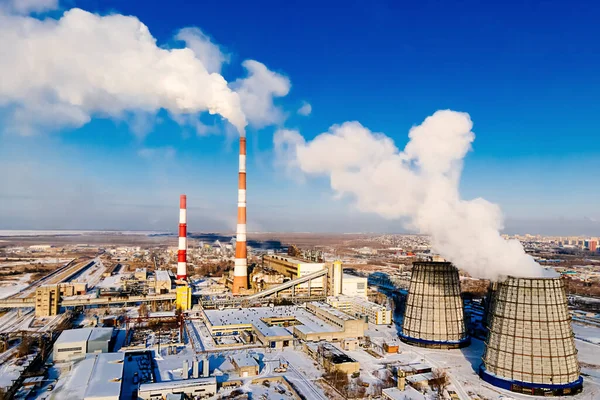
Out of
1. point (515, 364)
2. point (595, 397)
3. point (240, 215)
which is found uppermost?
point (240, 215)

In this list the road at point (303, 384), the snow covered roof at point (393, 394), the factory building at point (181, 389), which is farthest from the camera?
the road at point (303, 384)

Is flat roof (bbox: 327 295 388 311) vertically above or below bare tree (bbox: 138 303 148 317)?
above

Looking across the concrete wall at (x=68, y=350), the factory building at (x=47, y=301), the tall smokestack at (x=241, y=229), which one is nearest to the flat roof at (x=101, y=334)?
the concrete wall at (x=68, y=350)

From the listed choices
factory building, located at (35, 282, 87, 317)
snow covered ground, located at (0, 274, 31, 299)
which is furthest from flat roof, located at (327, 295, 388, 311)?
snow covered ground, located at (0, 274, 31, 299)

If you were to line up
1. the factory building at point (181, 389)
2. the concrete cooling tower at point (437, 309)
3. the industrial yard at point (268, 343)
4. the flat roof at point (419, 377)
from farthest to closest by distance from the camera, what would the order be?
the concrete cooling tower at point (437, 309) < the flat roof at point (419, 377) < the industrial yard at point (268, 343) < the factory building at point (181, 389)

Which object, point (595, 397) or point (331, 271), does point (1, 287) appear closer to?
point (331, 271)

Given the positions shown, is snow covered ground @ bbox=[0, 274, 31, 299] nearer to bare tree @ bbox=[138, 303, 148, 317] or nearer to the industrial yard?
the industrial yard

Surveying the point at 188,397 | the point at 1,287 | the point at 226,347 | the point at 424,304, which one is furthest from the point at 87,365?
the point at 1,287

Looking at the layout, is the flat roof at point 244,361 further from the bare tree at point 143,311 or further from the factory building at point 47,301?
the factory building at point 47,301
